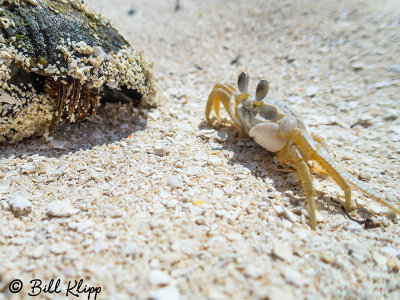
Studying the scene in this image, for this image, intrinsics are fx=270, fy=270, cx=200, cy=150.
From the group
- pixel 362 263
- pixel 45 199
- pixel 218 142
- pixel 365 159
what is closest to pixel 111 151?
pixel 45 199

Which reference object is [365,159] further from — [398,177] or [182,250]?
[182,250]

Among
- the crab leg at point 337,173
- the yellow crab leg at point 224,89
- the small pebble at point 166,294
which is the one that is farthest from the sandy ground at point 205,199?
the yellow crab leg at point 224,89

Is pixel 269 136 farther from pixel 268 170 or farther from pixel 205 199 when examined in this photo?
pixel 205 199

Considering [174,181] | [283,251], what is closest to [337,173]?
[283,251]

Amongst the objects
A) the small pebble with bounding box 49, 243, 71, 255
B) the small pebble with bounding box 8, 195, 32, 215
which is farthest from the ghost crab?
the small pebble with bounding box 8, 195, 32, 215

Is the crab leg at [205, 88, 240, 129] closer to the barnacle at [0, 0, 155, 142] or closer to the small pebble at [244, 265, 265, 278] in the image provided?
the barnacle at [0, 0, 155, 142]

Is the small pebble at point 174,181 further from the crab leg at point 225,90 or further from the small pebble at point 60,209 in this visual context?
the crab leg at point 225,90
